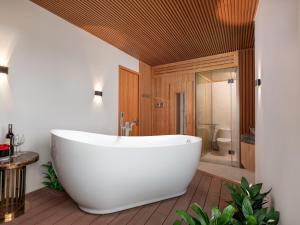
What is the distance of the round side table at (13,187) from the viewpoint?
5.62ft

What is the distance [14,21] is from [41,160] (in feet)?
5.86

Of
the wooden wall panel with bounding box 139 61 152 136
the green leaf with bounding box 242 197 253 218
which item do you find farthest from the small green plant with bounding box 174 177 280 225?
the wooden wall panel with bounding box 139 61 152 136

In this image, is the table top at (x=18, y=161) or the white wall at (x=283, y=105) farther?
the table top at (x=18, y=161)

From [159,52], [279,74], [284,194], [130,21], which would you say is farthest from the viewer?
[159,52]

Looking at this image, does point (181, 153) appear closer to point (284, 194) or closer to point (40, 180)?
point (284, 194)

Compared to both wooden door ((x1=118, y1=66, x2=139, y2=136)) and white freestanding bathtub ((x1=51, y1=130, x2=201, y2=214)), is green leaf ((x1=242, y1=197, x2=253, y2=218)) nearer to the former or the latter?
white freestanding bathtub ((x1=51, y1=130, x2=201, y2=214))

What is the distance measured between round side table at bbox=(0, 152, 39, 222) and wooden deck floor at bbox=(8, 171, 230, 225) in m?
0.10

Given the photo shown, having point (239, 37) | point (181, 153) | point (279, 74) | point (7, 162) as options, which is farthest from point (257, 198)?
point (239, 37)

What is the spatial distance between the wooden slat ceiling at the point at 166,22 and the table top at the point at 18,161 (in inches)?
76.2

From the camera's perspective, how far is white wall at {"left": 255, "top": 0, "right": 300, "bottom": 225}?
1027mm

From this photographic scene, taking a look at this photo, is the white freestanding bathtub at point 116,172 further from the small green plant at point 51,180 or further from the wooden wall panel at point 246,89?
the wooden wall panel at point 246,89

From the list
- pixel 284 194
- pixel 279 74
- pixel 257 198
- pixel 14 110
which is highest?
pixel 279 74

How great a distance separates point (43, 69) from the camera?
8.05ft

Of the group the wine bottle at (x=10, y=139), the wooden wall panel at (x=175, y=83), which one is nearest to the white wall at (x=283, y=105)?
the wooden wall panel at (x=175, y=83)
